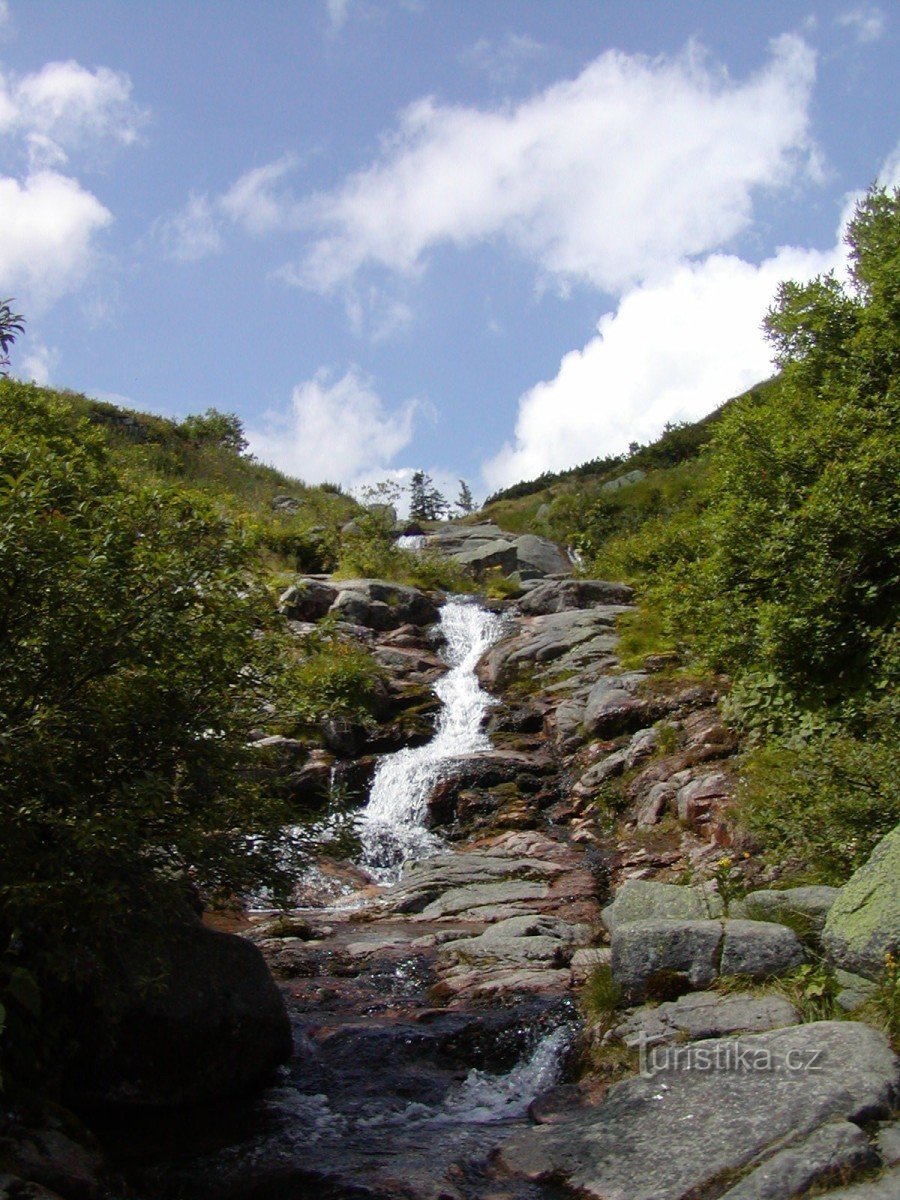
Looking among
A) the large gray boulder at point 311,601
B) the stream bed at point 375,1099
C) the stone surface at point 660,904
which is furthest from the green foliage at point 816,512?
the large gray boulder at point 311,601

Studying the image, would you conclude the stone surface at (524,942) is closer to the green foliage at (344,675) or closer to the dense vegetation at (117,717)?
the green foliage at (344,675)

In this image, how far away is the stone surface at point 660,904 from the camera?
278 inches

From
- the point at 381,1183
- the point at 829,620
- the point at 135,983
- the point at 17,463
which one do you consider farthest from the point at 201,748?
the point at 829,620

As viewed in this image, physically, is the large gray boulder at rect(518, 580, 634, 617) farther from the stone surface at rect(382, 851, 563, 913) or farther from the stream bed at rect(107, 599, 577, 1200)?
the stream bed at rect(107, 599, 577, 1200)

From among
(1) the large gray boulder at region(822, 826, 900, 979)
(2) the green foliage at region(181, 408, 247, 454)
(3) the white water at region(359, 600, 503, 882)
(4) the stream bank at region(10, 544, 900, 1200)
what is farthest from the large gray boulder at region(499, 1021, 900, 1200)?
(2) the green foliage at region(181, 408, 247, 454)

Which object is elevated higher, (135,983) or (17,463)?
(17,463)

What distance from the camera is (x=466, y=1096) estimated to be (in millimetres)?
6621

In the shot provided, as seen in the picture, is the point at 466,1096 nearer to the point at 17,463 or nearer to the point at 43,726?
the point at 43,726

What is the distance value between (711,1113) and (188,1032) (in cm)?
331

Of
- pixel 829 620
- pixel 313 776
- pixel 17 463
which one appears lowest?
pixel 313 776

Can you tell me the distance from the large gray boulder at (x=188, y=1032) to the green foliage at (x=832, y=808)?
424 centimetres

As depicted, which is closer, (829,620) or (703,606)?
(829,620)

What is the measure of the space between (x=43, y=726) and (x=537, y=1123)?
3941 millimetres

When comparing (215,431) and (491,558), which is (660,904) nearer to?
(491,558)
